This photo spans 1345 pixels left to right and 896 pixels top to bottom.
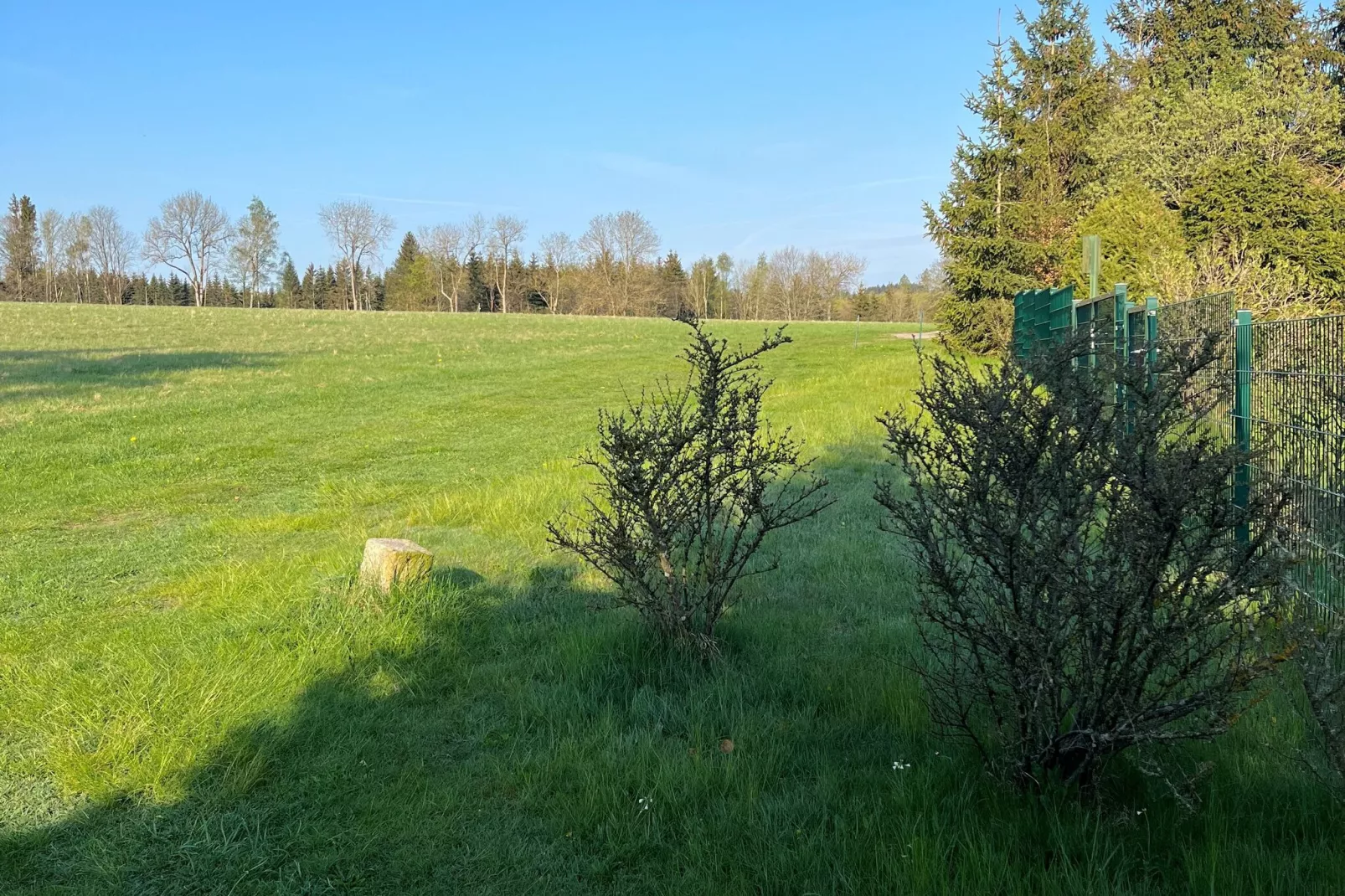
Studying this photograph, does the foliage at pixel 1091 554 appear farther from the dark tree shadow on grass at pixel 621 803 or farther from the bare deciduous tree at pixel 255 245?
the bare deciduous tree at pixel 255 245

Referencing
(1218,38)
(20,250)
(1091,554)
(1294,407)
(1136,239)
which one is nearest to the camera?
(1091,554)

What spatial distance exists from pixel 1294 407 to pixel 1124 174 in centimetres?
2206

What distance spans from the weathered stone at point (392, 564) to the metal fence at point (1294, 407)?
3156 mm

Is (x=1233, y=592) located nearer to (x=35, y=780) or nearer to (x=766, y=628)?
(x=766, y=628)

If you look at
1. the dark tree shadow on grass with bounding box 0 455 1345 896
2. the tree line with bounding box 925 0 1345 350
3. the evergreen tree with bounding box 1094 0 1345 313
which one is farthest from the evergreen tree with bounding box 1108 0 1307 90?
the dark tree shadow on grass with bounding box 0 455 1345 896

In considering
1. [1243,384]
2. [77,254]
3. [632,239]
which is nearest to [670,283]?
[632,239]

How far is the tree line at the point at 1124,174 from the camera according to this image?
19672 mm

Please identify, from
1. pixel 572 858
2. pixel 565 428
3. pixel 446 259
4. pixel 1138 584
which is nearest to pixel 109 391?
pixel 565 428

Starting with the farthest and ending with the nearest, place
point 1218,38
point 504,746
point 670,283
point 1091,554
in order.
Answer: point 670,283, point 1218,38, point 504,746, point 1091,554

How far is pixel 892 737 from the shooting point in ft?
9.78

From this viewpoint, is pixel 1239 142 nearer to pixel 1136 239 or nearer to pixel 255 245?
pixel 1136 239

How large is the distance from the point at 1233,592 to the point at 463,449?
33.8 ft

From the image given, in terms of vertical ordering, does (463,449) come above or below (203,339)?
below

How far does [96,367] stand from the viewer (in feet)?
69.9
